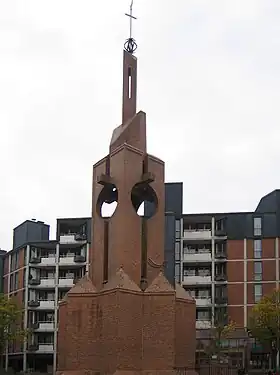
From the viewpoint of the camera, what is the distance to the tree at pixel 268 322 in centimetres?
5575

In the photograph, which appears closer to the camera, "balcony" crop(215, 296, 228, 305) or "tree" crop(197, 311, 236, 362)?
"tree" crop(197, 311, 236, 362)

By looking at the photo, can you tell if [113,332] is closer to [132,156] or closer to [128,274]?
[128,274]

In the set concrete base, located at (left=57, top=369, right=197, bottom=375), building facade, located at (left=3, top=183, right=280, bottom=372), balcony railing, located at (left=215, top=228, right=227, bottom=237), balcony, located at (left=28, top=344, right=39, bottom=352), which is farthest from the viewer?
balcony, located at (left=28, top=344, right=39, bottom=352)

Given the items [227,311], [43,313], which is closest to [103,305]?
[227,311]

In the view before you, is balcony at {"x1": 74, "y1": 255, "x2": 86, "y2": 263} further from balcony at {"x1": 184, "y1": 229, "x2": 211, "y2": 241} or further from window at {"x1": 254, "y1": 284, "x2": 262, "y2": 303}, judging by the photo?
window at {"x1": 254, "y1": 284, "x2": 262, "y2": 303}

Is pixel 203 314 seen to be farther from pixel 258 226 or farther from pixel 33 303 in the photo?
pixel 33 303

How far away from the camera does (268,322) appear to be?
2206 inches

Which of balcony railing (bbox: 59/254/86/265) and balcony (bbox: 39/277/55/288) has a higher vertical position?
balcony railing (bbox: 59/254/86/265)

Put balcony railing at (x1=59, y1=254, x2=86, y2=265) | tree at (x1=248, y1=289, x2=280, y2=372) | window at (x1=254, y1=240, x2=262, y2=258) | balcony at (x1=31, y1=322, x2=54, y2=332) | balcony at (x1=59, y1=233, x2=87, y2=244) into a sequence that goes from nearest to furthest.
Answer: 1. tree at (x1=248, y1=289, x2=280, y2=372)
2. window at (x1=254, y1=240, x2=262, y2=258)
3. balcony at (x1=31, y1=322, x2=54, y2=332)
4. balcony railing at (x1=59, y1=254, x2=86, y2=265)
5. balcony at (x1=59, y1=233, x2=87, y2=244)

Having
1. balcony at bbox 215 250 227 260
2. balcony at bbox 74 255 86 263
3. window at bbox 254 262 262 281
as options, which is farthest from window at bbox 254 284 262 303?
balcony at bbox 74 255 86 263

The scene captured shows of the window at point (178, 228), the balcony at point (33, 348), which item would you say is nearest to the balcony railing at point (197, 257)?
the window at point (178, 228)

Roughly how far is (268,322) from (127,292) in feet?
112

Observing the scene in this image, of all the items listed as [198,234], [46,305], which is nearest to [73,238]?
[46,305]

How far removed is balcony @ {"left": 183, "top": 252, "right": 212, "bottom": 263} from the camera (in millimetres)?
72500
